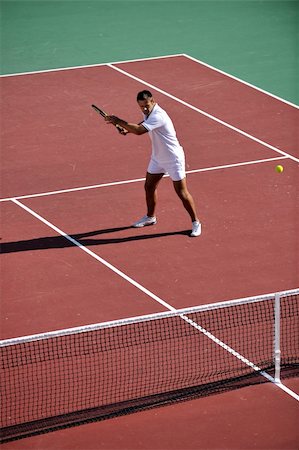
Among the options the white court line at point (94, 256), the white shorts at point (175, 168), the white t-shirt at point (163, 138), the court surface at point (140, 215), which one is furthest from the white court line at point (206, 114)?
the white court line at point (94, 256)

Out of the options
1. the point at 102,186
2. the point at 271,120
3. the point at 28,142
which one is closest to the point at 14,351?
the point at 102,186

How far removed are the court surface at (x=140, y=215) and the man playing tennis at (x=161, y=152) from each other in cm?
46

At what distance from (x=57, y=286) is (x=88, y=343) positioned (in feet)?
5.83

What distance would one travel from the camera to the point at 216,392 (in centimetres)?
1114

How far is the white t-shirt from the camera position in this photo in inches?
578

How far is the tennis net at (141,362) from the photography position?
428 inches

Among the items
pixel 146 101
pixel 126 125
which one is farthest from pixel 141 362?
pixel 146 101

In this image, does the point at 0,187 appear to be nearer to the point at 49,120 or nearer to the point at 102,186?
the point at 102,186

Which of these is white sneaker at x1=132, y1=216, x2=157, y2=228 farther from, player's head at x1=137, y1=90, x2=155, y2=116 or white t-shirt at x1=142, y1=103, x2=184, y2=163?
player's head at x1=137, y1=90, x2=155, y2=116

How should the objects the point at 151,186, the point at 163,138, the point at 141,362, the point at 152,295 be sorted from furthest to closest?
the point at 151,186 → the point at 163,138 → the point at 152,295 → the point at 141,362

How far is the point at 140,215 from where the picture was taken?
15766 mm

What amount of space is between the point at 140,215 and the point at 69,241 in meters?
1.27

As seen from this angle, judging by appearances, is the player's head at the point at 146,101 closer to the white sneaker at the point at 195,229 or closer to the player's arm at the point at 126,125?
the player's arm at the point at 126,125

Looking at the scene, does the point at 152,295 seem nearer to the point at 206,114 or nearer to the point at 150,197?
the point at 150,197
